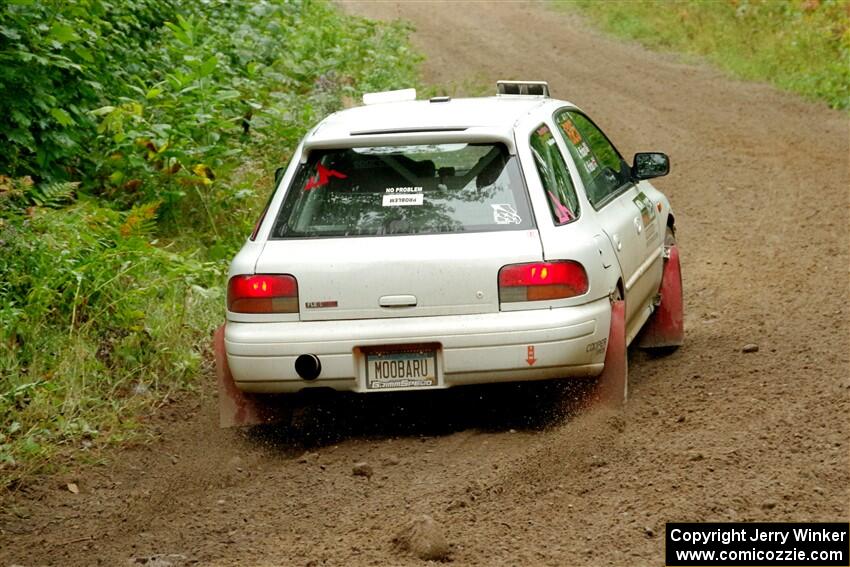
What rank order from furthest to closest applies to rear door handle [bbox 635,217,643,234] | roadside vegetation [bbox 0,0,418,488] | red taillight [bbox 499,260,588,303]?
rear door handle [bbox 635,217,643,234]
roadside vegetation [bbox 0,0,418,488]
red taillight [bbox 499,260,588,303]

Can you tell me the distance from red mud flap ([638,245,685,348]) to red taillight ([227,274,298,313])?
2.84 m

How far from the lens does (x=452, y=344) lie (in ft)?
19.8

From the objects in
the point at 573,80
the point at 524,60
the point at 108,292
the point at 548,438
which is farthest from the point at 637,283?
the point at 524,60

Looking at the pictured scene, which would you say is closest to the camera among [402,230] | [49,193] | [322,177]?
[402,230]

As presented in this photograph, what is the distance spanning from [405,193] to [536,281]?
0.83 metres

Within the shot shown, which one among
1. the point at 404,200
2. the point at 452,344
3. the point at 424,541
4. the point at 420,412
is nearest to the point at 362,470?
the point at 452,344

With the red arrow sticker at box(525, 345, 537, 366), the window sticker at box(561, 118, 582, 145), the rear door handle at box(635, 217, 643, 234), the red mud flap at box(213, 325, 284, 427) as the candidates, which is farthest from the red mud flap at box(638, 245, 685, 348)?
the red mud flap at box(213, 325, 284, 427)

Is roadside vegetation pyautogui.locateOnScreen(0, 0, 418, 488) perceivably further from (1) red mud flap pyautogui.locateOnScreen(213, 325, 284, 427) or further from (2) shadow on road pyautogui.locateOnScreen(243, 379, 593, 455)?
(2) shadow on road pyautogui.locateOnScreen(243, 379, 593, 455)

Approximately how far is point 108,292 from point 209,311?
82 centimetres

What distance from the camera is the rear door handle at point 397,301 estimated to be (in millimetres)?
6051

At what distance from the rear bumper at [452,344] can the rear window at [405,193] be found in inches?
18.4

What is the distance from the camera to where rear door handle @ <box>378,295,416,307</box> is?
605 cm
